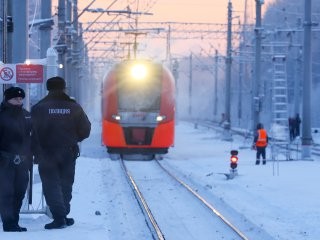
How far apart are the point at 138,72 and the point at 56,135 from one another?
19.4 meters

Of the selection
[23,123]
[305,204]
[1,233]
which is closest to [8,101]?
[23,123]

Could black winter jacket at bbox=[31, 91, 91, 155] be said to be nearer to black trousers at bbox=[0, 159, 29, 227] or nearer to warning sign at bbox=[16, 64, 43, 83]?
black trousers at bbox=[0, 159, 29, 227]

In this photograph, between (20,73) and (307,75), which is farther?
(307,75)

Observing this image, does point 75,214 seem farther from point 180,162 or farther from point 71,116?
point 180,162

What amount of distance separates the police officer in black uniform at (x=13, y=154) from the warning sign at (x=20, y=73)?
2.21 meters

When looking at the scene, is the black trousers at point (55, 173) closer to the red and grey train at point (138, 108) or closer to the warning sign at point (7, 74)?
the warning sign at point (7, 74)

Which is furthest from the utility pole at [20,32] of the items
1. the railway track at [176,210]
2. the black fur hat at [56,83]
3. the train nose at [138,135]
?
the train nose at [138,135]

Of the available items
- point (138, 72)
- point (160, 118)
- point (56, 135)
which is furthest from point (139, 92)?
point (56, 135)

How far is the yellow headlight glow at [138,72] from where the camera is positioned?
3039 centimetres

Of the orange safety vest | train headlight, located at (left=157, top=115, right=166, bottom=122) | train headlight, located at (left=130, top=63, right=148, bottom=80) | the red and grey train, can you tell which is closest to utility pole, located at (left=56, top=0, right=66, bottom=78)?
the red and grey train

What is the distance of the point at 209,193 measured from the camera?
67.3 feet

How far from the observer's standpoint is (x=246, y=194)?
787 inches

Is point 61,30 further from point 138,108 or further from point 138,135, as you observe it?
point 138,135

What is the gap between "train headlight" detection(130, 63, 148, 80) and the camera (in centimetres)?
3039
